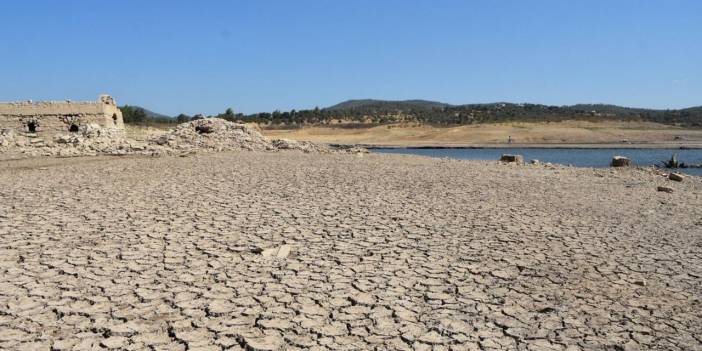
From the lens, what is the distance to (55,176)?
11.6 m

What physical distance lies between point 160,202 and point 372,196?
3687 millimetres

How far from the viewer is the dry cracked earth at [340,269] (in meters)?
3.94

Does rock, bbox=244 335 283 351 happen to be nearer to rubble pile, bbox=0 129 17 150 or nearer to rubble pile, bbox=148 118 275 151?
rubble pile, bbox=148 118 275 151

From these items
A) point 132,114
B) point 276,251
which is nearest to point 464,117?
point 132,114

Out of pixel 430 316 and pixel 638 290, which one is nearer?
pixel 430 316

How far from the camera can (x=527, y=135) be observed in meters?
54.1

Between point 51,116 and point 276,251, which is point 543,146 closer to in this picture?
point 51,116

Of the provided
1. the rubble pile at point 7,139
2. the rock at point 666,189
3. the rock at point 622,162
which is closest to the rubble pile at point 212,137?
the rubble pile at point 7,139

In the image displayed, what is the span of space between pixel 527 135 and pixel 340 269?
52.4 metres

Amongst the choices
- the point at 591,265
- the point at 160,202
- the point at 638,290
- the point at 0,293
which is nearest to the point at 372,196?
the point at 160,202

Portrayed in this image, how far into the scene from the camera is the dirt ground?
50.9 meters

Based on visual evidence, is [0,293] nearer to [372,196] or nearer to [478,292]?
[478,292]

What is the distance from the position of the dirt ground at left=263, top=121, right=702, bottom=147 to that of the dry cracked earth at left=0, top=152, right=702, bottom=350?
138 ft

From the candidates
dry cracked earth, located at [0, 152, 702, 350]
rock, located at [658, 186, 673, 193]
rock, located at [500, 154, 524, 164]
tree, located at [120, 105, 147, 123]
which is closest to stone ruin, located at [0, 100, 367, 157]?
rock, located at [500, 154, 524, 164]
